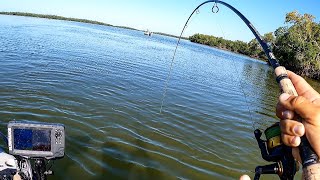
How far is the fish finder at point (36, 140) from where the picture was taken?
3279 millimetres

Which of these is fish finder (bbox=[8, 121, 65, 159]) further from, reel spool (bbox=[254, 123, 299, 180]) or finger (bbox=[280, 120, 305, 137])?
finger (bbox=[280, 120, 305, 137])

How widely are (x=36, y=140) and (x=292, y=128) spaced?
2.59m

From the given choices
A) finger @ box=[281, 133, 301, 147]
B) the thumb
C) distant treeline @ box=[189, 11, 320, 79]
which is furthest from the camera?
distant treeline @ box=[189, 11, 320, 79]

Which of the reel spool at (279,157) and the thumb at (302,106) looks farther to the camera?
the reel spool at (279,157)

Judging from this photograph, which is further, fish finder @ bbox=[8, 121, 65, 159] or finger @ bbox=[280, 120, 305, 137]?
fish finder @ bbox=[8, 121, 65, 159]

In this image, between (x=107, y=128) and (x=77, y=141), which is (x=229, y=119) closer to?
(x=107, y=128)

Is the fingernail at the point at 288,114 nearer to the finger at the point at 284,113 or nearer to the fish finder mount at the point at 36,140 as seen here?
the finger at the point at 284,113

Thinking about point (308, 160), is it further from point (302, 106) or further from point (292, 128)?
point (302, 106)

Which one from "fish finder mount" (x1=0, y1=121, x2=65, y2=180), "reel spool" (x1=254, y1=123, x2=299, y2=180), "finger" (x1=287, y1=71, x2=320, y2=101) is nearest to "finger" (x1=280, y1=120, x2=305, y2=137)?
"reel spool" (x1=254, y1=123, x2=299, y2=180)

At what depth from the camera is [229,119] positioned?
1194 cm

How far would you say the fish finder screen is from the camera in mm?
3293

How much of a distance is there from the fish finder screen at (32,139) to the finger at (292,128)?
2388 mm

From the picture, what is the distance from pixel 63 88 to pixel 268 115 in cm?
904

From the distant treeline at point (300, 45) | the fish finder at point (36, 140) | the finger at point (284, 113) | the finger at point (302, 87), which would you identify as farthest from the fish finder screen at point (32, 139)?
the distant treeline at point (300, 45)
